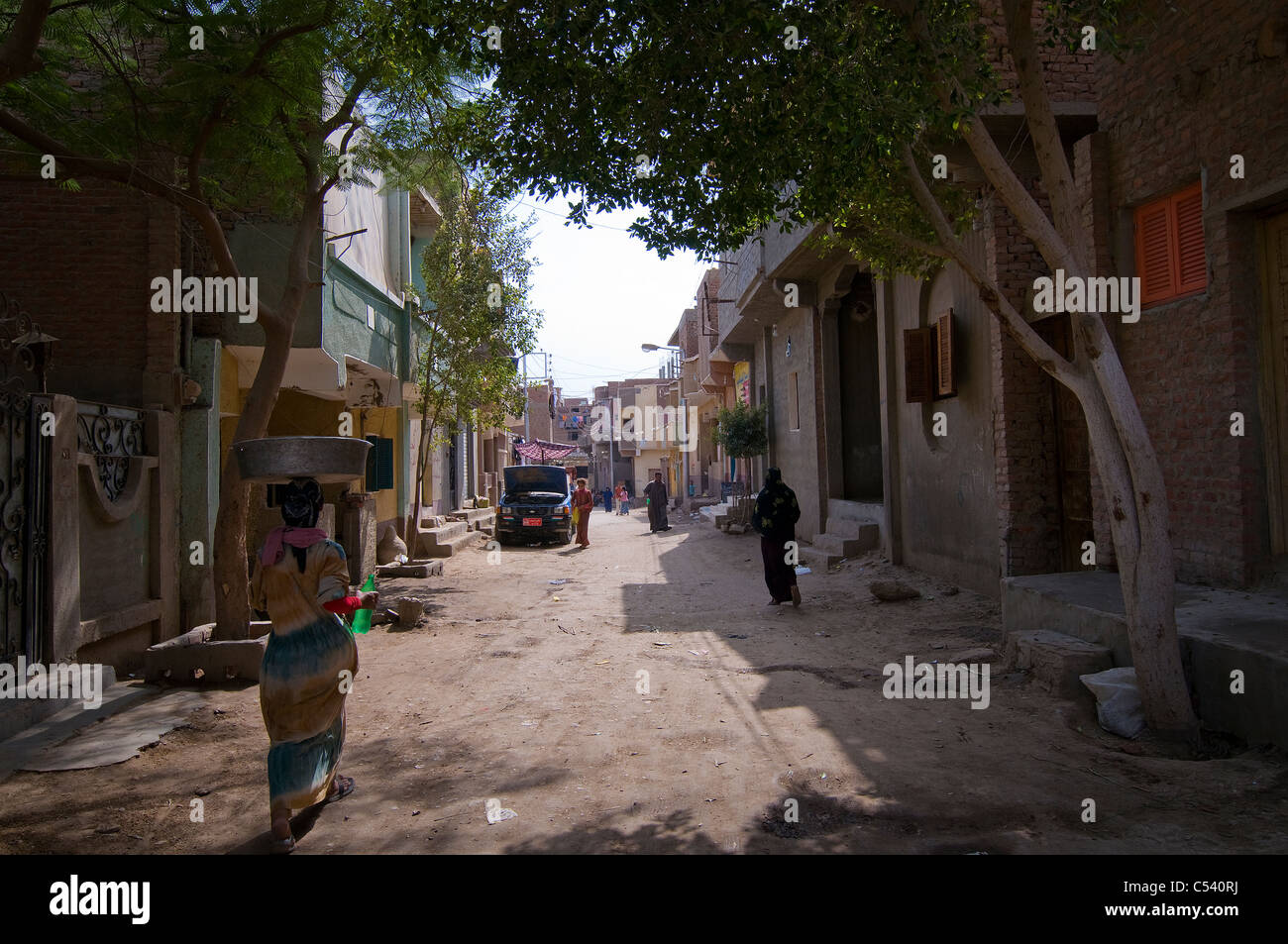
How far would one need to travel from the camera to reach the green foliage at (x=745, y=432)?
21203 millimetres

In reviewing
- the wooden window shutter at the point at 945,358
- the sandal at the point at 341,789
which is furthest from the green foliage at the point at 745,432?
the sandal at the point at 341,789

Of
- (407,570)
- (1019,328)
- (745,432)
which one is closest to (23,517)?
(1019,328)

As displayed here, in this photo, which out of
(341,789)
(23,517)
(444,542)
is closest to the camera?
(341,789)

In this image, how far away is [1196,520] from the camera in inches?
264

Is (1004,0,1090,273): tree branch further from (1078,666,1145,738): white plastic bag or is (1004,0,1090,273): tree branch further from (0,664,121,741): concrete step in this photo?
(0,664,121,741): concrete step

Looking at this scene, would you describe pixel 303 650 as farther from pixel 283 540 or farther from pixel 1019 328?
pixel 1019 328

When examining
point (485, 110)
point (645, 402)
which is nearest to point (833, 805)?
point (485, 110)

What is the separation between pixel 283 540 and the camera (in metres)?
4.27

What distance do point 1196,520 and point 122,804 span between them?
7.59 metres

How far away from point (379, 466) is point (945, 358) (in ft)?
32.7

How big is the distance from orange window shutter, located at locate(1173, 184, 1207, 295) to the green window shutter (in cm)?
1221

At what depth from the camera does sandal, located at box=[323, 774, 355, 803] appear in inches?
177

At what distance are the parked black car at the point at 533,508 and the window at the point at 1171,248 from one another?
52.7 feet

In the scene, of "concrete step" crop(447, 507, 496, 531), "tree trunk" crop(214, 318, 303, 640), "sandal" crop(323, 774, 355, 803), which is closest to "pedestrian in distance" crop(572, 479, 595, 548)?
"concrete step" crop(447, 507, 496, 531)
